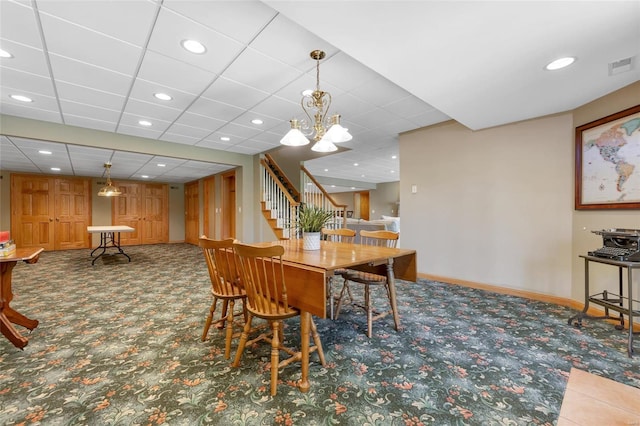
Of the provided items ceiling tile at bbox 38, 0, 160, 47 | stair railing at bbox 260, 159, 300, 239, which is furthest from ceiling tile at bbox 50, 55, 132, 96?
stair railing at bbox 260, 159, 300, 239

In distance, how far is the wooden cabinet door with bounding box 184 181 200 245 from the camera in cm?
900

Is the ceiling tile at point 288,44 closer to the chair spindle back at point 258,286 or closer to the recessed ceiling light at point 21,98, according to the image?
the chair spindle back at point 258,286

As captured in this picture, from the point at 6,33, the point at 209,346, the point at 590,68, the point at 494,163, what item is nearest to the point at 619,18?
the point at 590,68

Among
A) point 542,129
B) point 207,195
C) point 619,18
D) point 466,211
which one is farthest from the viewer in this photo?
point 207,195

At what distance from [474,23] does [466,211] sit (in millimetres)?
2769

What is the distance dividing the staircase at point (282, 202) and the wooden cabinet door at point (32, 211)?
21.9 ft

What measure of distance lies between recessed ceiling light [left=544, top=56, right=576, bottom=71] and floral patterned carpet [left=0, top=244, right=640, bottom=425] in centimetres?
216

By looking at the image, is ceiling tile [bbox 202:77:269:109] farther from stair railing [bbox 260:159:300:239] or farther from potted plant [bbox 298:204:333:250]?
stair railing [bbox 260:159:300:239]

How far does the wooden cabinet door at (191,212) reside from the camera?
9000 millimetres

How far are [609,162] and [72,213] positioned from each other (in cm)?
1148

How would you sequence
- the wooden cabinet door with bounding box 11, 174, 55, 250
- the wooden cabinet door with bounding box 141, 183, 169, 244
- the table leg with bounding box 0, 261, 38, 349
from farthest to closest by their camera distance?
the wooden cabinet door with bounding box 141, 183, 169, 244, the wooden cabinet door with bounding box 11, 174, 55, 250, the table leg with bounding box 0, 261, 38, 349

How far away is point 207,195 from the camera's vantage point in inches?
324

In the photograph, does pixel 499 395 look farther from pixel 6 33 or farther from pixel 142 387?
pixel 6 33

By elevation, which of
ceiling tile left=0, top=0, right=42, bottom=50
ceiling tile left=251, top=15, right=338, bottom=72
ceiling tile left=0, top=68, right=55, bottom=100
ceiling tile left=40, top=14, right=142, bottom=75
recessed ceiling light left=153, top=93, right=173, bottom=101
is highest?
ceiling tile left=251, top=15, right=338, bottom=72
